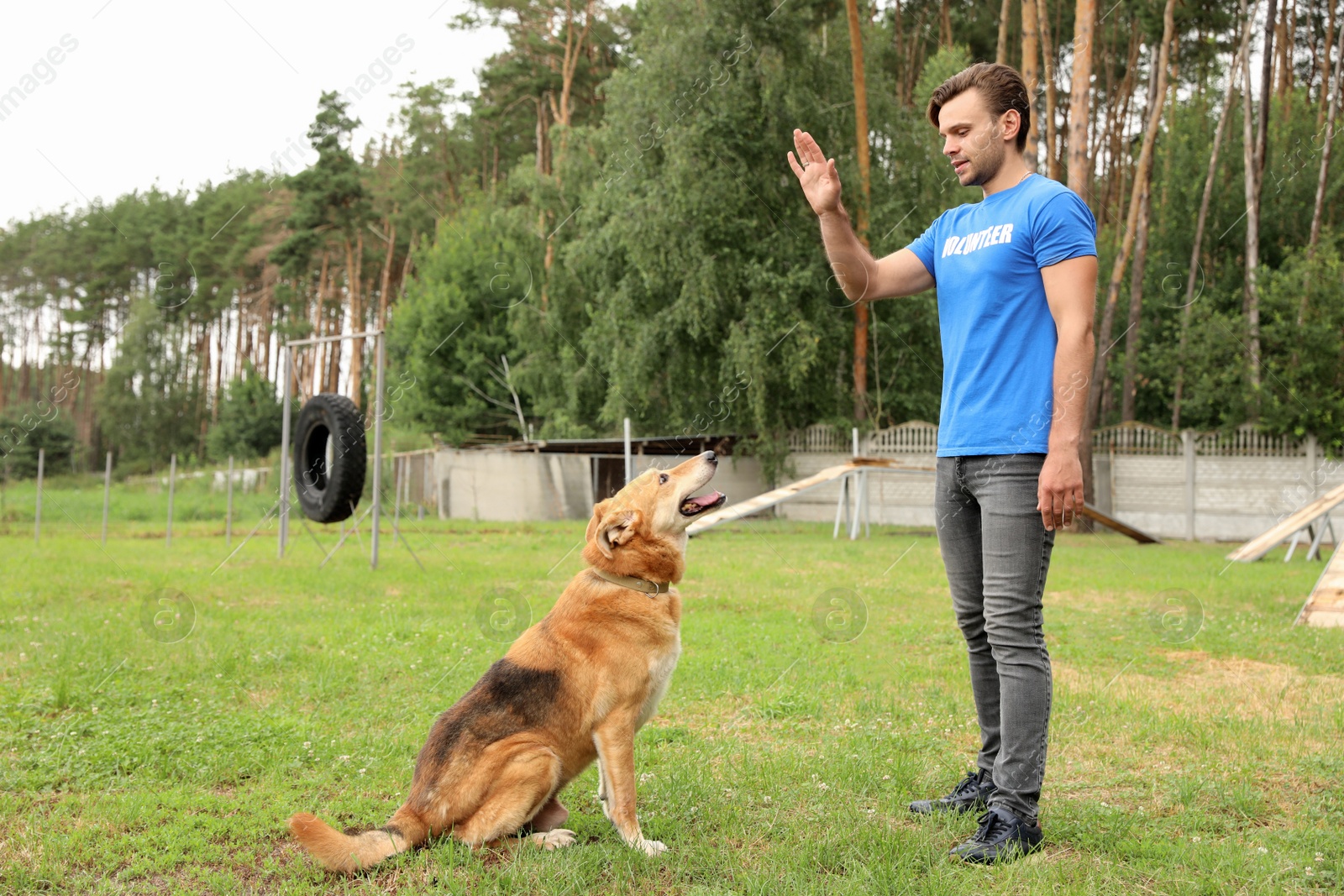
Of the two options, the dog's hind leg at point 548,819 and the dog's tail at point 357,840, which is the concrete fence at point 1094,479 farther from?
the dog's tail at point 357,840

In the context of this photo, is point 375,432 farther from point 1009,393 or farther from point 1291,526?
point 1291,526

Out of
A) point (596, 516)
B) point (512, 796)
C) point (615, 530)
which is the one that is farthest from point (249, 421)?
point (512, 796)

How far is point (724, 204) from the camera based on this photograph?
2116cm

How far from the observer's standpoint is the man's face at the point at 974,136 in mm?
3084

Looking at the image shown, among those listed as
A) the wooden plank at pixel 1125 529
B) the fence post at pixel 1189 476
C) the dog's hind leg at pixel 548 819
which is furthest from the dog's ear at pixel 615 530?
the fence post at pixel 1189 476

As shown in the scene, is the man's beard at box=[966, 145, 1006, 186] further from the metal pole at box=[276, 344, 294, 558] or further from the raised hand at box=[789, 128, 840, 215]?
the metal pole at box=[276, 344, 294, 558]

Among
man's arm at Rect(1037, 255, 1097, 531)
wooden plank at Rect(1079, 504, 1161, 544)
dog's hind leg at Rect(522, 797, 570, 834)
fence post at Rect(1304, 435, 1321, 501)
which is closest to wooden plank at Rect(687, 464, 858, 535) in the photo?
wooden plank at Rect(1079, 504, 1161, 544)

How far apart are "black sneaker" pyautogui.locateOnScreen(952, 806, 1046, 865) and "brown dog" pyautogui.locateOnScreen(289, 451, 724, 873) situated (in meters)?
1.00

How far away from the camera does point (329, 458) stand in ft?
38.2

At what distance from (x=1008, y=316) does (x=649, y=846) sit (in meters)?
2.08

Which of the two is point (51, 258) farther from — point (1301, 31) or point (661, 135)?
point (1301, 31)

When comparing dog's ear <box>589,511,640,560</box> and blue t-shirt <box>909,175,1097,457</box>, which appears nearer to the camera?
blue t-shirt <box>909,175,1097,457</box>

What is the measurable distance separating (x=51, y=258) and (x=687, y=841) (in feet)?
185

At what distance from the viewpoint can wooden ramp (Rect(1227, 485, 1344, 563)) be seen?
1219cm
